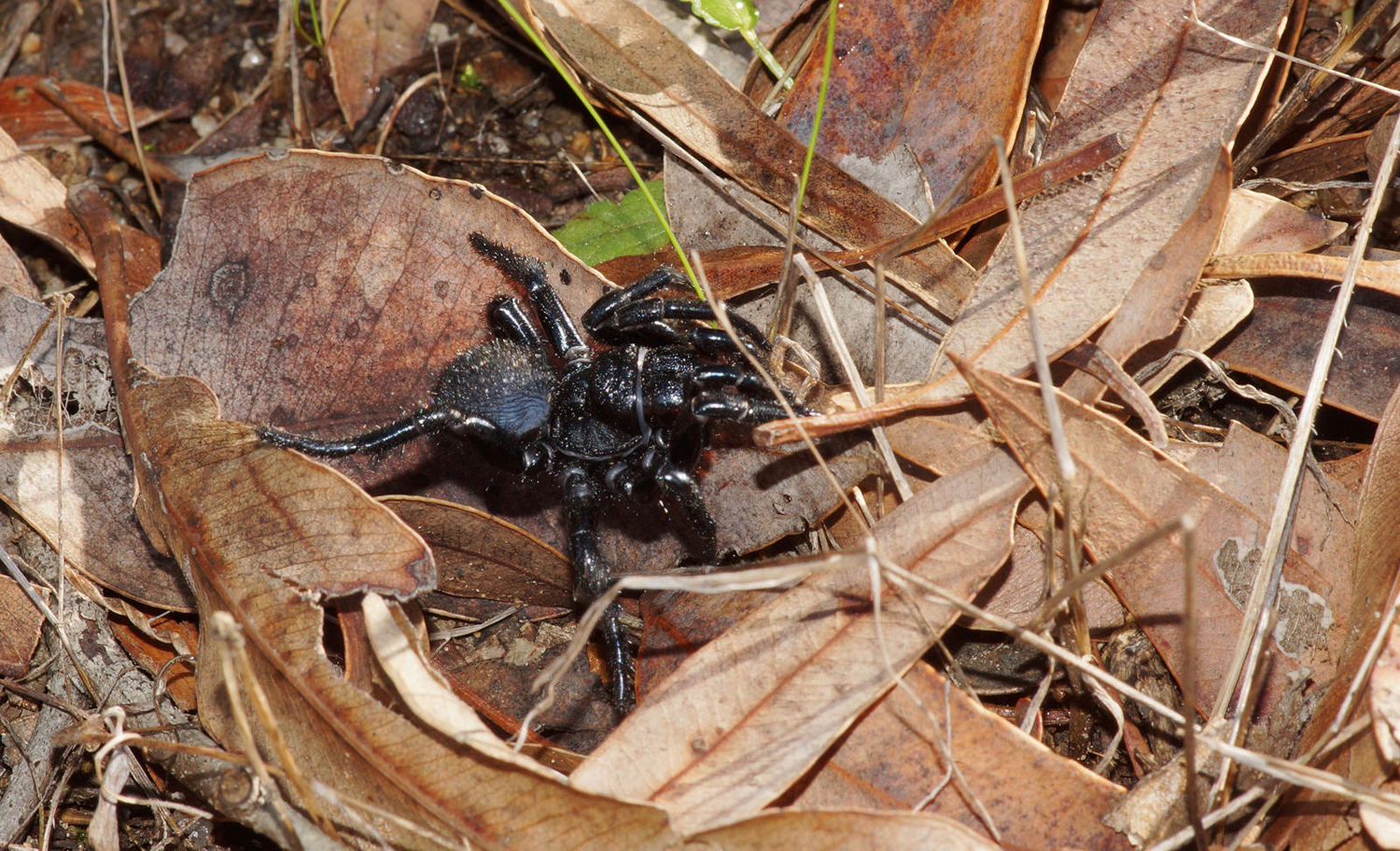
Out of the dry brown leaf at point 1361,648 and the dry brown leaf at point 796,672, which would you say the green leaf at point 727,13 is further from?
the dry brown leaf at point 1361,648

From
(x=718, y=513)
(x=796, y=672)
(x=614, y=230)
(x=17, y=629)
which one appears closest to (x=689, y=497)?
(x=718, y=513)

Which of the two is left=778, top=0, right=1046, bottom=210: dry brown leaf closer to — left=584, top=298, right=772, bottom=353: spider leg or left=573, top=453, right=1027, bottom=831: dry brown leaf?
left=584, top=298, right=772, bottom=353: spider leg

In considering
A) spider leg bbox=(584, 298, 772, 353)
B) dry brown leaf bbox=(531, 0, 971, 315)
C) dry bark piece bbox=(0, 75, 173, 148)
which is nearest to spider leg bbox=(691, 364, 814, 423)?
spider leg bbox=(584, 298, 772, 353)

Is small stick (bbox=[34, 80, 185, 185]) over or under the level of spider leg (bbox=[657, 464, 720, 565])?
over

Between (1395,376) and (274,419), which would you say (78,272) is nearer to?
(274,419)

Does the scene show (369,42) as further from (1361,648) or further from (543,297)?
(1361,648)

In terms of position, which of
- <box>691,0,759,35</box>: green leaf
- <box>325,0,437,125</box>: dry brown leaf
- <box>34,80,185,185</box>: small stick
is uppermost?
<box>691,0,759,35</box>: green leaf

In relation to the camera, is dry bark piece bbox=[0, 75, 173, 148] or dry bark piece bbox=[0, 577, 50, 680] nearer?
dry bark piece bbox=[0, 577, 50, 680]
